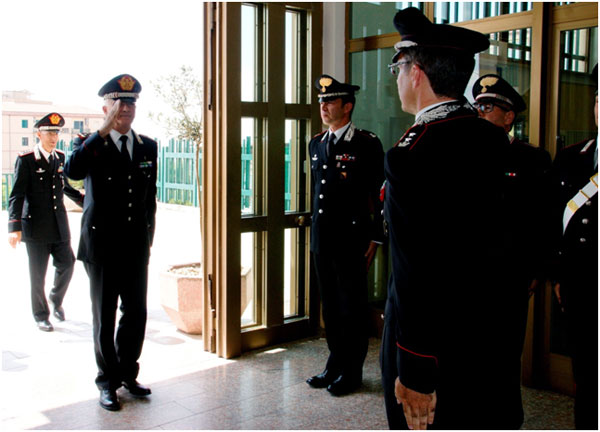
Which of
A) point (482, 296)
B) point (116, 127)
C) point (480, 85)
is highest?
point (480, 85)

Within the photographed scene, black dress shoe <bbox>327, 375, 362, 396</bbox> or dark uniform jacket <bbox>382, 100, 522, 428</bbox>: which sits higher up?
dark uniform jacket <bbox>382, 100, 522, 428</bbox>

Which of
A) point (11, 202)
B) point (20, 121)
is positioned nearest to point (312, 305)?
point (11, 202)

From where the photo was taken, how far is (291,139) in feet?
15.1

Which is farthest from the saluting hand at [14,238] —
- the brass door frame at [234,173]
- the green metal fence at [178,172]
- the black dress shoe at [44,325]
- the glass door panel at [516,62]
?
the green metal fence at [178,172]

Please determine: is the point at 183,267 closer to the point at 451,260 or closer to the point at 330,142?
the point at 330,142

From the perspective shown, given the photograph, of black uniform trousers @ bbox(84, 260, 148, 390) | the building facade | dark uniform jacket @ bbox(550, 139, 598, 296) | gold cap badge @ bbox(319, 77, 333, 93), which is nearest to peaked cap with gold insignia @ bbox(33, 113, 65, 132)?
black uniform trousers @ bbox(84, 260, 148, 390)

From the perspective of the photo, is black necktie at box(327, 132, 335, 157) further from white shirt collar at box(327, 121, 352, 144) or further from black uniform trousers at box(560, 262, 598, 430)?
black uniform trousers at box(560, 262, 598, 430)

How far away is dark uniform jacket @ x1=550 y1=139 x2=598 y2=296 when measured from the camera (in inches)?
96.2

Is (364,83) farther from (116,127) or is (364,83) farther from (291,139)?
(116,127)

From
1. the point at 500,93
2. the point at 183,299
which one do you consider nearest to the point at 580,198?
the point at 500,93

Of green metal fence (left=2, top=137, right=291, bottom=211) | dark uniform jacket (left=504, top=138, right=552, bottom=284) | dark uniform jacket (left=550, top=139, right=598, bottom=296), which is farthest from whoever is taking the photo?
green metal fence (left=2, top=137, right=291, bottom=211)

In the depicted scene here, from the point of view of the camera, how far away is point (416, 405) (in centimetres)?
154

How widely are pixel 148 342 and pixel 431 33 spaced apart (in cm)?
362

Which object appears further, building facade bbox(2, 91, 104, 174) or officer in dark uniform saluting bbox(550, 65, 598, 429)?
building facade bbox(2, 91, 104, 174)
